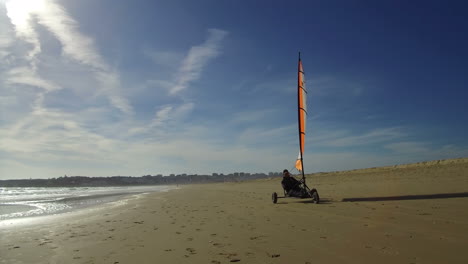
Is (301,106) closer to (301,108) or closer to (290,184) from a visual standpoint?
(301,108)

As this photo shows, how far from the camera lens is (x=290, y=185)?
46.3 ft

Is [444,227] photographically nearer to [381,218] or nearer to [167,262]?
[381,218]

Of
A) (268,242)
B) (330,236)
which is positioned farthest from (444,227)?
(268,242)

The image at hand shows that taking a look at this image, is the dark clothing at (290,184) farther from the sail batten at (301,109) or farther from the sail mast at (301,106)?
the sail mast at (301,106)

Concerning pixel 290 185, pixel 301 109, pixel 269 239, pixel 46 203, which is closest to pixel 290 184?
pixel 290 185

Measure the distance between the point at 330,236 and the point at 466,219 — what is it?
133 inches

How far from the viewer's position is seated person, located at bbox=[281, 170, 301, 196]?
44.5 feet

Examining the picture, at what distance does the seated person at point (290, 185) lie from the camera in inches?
535

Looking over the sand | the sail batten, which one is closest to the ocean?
the sand

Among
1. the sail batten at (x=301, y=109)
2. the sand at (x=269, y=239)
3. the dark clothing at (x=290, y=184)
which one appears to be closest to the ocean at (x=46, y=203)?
the sand at (x=269, y=239)

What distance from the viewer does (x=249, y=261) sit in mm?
4695

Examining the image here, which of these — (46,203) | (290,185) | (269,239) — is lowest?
(46,203)

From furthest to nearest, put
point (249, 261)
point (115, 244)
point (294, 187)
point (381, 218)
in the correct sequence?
point (294, 187) → point (381, 218) → point (115, 244) → point (249, 261)

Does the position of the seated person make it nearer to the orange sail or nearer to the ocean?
the orange sail
